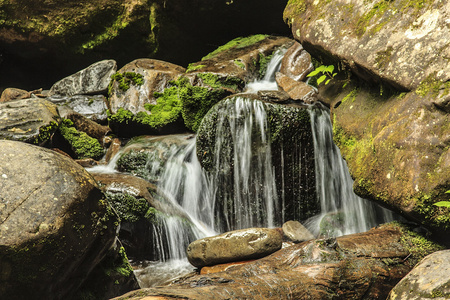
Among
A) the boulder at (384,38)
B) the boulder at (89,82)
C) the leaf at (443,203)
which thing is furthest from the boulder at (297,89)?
the boulder at (89,82)

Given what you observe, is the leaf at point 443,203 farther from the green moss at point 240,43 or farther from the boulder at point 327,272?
the green moss at point 240,43

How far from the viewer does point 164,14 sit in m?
10.3

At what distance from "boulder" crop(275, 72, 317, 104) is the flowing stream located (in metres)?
0.30

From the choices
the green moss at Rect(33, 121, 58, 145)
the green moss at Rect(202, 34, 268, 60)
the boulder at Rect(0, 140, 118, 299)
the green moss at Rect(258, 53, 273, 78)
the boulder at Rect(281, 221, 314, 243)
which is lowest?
the boulder at Rect(281, 221, 314, 243)

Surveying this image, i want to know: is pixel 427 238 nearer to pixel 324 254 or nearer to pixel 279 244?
pixel 324 254

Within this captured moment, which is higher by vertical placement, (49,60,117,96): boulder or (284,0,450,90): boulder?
(49,60,117,96): boulder

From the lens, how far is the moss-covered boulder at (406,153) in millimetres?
3719

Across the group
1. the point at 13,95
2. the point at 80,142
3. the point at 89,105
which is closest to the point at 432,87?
the point at 80,142

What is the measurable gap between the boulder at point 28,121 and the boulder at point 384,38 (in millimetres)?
4385

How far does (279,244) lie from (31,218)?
8.59 feet

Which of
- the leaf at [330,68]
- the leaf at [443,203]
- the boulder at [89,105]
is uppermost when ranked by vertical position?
the boulder at [89,105]

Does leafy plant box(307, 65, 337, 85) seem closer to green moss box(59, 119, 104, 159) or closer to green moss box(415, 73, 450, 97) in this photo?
green moss box(415, 73, 450, 97)

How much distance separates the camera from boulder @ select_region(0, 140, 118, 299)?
300 cm

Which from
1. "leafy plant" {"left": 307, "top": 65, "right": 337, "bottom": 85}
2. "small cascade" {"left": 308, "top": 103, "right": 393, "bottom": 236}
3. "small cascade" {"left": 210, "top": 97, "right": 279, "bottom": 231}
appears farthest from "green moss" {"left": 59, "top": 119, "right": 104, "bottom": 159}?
"leafy plant" {"left": 307, "top": 65, "right": 337, "bottom": 85}
